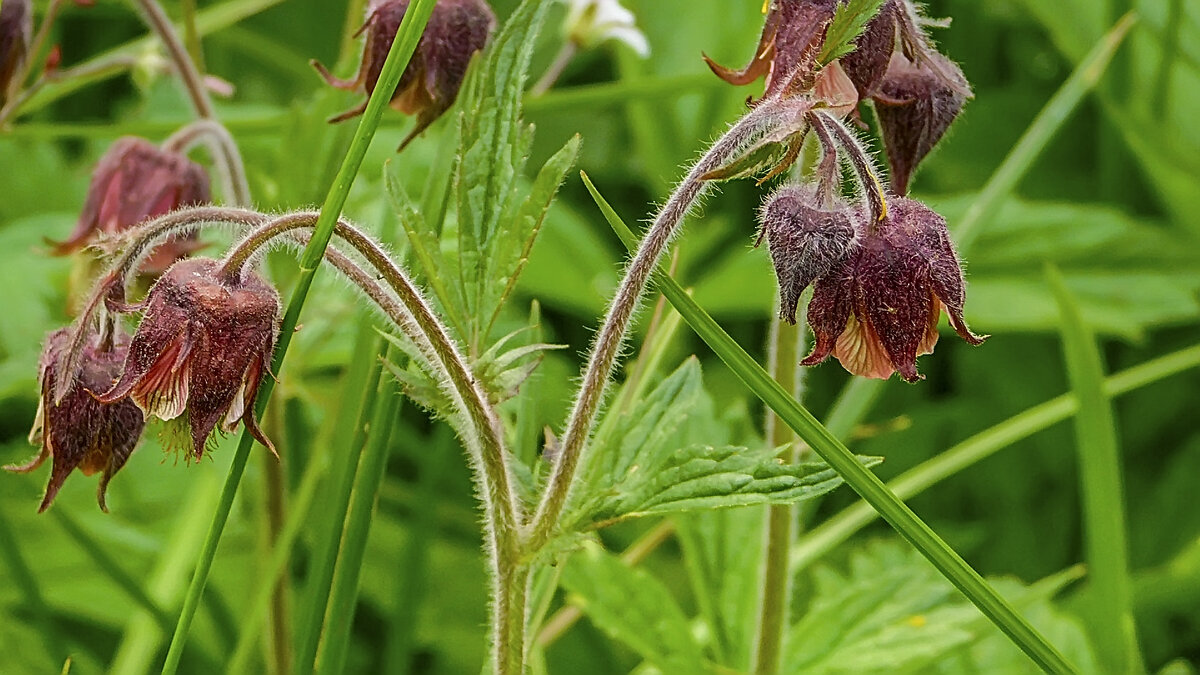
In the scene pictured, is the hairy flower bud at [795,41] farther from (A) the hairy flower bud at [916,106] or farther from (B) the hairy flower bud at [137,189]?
(B) the hairy flower bud at [137,189]

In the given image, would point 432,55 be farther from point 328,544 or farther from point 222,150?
point 328,544

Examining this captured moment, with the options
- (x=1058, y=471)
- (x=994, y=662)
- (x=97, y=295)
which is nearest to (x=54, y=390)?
(x=97, y=295)

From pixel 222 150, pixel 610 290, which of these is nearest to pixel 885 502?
pixel 222 150

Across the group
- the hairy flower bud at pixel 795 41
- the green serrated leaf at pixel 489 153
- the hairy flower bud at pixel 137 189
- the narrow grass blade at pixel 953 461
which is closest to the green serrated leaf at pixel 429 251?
the green serrated leaf at pixel 489 153

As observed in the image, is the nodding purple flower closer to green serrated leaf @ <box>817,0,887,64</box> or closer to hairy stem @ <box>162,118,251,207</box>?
green serrated leaf @ <box>817,0,887,64</box>

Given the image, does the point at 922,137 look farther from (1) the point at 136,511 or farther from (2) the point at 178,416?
(1) the point at 136,511
